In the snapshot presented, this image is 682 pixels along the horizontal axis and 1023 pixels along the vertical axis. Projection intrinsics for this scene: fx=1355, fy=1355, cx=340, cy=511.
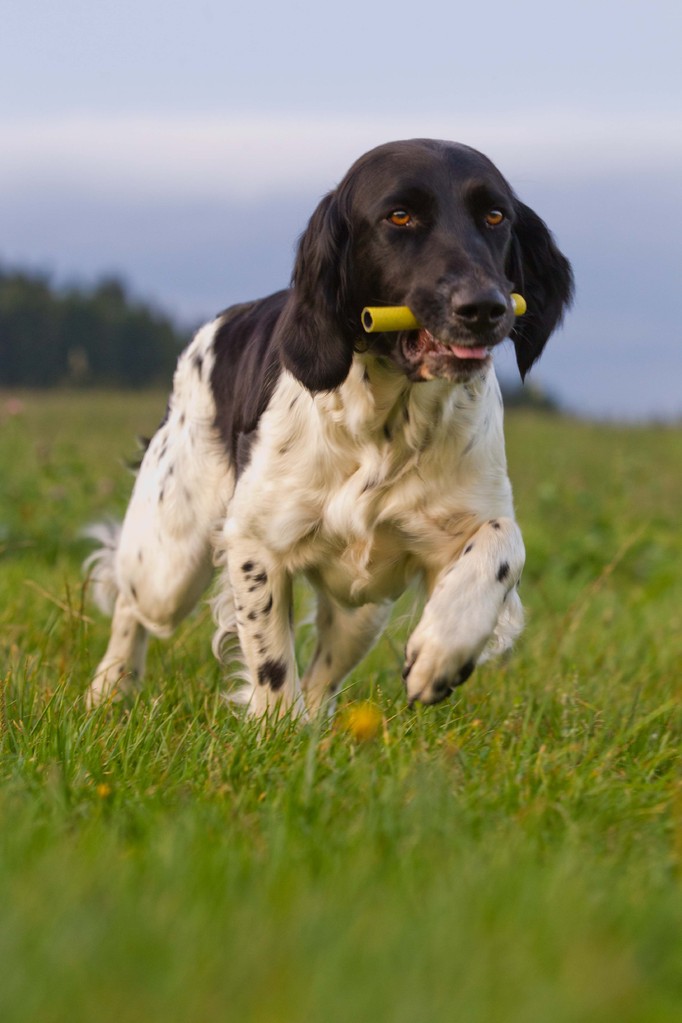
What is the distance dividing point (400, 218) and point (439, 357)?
0.39 m

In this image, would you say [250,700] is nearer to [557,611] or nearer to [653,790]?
[653,790]

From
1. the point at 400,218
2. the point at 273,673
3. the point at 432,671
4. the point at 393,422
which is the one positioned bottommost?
the point at 273,673

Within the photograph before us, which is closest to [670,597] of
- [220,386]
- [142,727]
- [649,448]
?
[220,386]

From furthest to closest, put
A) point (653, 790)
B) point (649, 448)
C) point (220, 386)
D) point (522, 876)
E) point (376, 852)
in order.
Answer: point (649, 448)
point (220, 386)
point (653, 790)
point (376, 852)
point (522, 876)

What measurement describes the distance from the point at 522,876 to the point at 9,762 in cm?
126

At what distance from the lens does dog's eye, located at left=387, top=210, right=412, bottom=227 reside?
3387 millimetres

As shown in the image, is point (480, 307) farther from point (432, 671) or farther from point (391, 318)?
point (432, 671)

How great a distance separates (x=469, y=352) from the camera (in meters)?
3.23

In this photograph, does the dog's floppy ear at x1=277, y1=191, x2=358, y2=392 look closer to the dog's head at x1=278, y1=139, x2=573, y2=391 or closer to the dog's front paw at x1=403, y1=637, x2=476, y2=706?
the dog's head at x1=278, y1=139, x2=573, y2=391

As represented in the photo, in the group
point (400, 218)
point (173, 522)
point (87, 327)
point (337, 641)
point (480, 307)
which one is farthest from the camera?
point (87, 327)

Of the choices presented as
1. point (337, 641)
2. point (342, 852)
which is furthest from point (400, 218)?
point (342, 852)

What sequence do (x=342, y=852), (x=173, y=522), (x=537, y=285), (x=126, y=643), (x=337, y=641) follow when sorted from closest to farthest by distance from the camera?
1. (x=342, y=852)
2. (x=537, y=285)
3. (x=337, y=641)
4. (x=173, y=522)
5. (x=126, y=643)

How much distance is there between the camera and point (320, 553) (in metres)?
3.81

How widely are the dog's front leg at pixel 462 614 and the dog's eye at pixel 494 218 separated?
2.56ft
